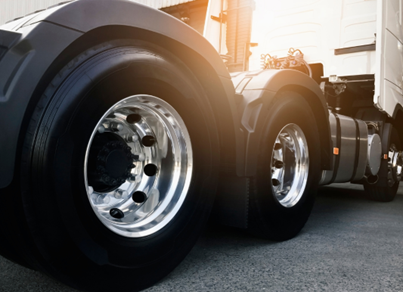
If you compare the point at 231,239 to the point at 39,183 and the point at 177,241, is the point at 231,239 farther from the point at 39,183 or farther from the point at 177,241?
the point at 39,183

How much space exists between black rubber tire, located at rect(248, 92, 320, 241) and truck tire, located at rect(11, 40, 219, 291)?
458 millimetres

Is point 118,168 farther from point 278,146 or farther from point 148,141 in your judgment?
point 278,146

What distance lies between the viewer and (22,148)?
1.29 meters

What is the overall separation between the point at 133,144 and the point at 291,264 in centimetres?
105

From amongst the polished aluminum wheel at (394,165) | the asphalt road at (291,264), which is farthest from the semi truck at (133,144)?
the polished aluminum wheel at (394,165)

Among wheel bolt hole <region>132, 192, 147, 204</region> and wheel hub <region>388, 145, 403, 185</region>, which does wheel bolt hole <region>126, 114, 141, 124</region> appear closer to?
wheel bolt hole <region>132, 192, 147, 204</region>

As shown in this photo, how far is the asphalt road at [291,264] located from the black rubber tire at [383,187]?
1.38 meters

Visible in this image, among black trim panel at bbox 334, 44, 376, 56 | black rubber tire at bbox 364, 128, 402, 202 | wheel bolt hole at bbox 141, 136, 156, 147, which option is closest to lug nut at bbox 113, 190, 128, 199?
wheel bolt hole at bbox 141, 136, 156, 147

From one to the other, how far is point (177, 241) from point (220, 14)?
350 centimetres

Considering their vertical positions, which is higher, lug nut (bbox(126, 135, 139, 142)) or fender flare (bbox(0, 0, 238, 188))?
fender flare (bbox(0, 0, 238, 188))

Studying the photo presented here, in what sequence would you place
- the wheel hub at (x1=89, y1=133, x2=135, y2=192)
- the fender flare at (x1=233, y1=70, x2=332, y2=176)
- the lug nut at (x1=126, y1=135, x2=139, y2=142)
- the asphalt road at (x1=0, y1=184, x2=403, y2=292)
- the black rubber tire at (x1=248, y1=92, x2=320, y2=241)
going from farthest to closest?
1. the black rubber tire at (x1=248, y1=92, x2=320, y2=241)
2. the fender flare at (x1=233, y1=70, x2=332, y2=176)
3. the lug nut at (x1=126, y1=135, x2=139, y2=142)
4. the asphalt road at (x1=0, y1=184, x2=403, y2=292)
5. the wheel hub at (x1=89, y1=133, x2=135, y2=192)

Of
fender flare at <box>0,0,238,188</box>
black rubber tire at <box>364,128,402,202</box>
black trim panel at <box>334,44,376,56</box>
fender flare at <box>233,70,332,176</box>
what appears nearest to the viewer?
fender flare at <box>0,0,238,188</box>

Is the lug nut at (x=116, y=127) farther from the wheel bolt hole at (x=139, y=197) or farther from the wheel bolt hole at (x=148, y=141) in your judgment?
the wheel bolt hole at (x=139, y=197)

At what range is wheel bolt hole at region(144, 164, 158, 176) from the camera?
74.8 inches
